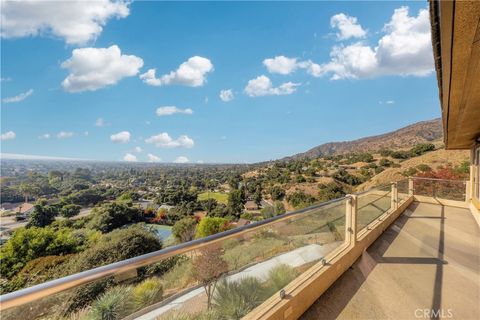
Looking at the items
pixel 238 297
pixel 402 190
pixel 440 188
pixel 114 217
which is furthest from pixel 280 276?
pixel 114 217

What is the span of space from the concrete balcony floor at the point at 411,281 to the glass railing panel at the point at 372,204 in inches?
15.5

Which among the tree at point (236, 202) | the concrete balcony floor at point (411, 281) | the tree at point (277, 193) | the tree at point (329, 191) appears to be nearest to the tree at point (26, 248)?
the tree at point (236, 202)

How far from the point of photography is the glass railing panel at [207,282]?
1.24 m

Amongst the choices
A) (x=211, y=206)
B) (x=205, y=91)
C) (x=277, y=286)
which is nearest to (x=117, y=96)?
(x=205, y=91)

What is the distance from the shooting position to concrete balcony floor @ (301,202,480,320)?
2273 mm

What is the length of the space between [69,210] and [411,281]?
45193 millimetres

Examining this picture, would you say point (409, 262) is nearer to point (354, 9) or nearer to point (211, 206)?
point (354, 9)

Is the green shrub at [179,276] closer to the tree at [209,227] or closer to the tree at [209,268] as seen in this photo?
the tree at [209,268]

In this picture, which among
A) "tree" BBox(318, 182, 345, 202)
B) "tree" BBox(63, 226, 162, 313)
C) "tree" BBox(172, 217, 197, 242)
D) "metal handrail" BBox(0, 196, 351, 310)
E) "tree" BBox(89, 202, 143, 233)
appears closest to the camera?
"metal handrail" BBox(0, 196, 351, 310)

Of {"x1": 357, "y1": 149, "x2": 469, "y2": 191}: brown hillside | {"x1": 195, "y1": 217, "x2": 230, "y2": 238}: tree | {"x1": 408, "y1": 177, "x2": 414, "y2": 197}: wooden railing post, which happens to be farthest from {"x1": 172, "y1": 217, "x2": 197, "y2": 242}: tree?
{"x1": 408, "y1": 177, "x2": 414, "y2": 197}: wooden railing post

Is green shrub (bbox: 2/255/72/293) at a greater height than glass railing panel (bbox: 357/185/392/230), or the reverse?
glass railing panel (bbox: 357/185/392/230)

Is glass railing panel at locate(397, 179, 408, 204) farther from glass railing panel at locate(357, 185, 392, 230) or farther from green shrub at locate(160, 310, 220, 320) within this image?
green shrub at locate(160, 310, 220, 320)

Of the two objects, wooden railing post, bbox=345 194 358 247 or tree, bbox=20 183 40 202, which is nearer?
wooden railing post, bbox=345 194 358 247

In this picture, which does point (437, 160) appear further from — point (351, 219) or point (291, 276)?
point (291, 276)
